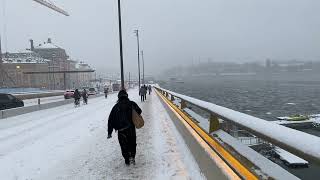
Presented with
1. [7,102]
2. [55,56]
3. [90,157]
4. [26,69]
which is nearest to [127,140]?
[90,157]

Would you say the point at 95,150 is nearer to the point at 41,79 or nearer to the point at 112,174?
the point at 112,174

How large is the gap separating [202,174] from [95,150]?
14.9 ft

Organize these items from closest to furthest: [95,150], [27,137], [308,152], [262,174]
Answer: [308,152] < [262,174] < [95,150] < [27,137]

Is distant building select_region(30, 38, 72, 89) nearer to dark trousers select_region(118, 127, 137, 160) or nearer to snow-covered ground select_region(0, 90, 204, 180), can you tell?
snow-covered ground select_region(0, 90, 204, 180)

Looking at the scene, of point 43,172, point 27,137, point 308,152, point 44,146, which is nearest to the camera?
point 308,152

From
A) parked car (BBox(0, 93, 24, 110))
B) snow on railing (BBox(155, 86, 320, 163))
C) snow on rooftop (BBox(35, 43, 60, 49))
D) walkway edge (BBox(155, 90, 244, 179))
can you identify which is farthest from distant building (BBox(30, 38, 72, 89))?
snow on railing (BBox(155, 86, 320, 163))

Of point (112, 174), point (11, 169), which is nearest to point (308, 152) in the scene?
point (112, 174)

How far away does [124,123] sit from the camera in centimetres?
914

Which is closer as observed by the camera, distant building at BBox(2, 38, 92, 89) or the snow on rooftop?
distant building at BBox(2, 38, 92, 89)

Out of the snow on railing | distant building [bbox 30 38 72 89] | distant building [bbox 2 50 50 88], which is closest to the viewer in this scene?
the snow on railing

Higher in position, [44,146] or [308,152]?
[308,152]

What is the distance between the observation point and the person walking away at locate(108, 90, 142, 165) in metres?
9.16

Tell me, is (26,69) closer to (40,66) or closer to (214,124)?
(40,66)

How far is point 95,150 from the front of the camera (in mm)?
12031
